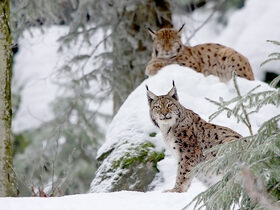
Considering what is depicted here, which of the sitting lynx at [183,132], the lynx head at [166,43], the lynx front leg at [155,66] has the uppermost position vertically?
the lynx head at [166,43]

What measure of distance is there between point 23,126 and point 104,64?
18.9ft

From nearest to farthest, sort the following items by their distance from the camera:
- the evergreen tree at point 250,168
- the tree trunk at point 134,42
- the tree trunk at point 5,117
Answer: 1. the evergreen tree at point 250,168
2. the tree trunk at point 5,117
3. the tree trunk at point 134,42

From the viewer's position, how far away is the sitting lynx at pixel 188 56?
938 centimetres

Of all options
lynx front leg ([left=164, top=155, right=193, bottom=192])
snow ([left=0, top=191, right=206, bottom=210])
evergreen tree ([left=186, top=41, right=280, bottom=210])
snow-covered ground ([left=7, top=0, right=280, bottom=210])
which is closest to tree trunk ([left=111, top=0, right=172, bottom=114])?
snow-covered ground ([left=7, top=0, right=280, bottom=210])

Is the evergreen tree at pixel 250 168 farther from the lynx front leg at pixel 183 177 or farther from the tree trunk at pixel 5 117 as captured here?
the tree trunk at pixel 5 117

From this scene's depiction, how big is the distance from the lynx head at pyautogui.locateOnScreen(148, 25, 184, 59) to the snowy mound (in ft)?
1.27

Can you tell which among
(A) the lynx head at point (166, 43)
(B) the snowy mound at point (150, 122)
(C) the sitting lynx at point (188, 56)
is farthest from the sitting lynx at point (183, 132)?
(A) the lynx head at point (166, 43)

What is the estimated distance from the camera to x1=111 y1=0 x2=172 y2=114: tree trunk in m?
11.9

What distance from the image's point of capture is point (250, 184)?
110 inches

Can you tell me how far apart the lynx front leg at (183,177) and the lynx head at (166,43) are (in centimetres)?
309

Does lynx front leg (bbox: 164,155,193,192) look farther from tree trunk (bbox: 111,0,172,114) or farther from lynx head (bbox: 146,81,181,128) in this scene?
tree trunk (bbox: 111,0,172,114)

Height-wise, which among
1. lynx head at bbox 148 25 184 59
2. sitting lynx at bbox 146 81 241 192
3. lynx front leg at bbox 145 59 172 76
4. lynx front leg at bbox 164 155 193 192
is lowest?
lynx front leg at bbox 164 155 193 192

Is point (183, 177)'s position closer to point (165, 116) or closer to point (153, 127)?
point (165, 116)

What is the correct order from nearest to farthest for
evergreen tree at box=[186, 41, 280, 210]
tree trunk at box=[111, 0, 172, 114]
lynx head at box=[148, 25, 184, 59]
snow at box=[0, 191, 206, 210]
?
evergreen tree at box=[186, 41, 280, 210], snow at box=[0, 191, 206, 210], lynx head at box=[148, 25, 184, 59], tree trunk at box=[111, 0, 172, 114]
